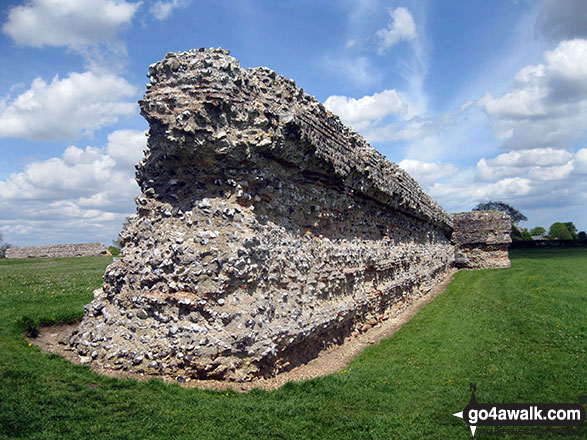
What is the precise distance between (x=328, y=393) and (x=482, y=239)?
22614 mm

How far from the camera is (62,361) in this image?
532cm

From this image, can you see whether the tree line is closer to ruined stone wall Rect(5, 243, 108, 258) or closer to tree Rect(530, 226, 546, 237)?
tree Rect(530, 226, 546, 237)

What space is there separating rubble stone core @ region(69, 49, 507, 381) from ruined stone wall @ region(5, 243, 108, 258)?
34789 millimetres

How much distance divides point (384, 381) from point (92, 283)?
9364mm

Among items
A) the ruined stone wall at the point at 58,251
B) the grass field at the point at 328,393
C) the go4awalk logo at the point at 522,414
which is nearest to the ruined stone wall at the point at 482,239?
the grass field at the point at 328,393

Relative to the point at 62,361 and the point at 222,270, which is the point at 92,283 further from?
the point at 222,270

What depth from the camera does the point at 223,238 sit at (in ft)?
18.9

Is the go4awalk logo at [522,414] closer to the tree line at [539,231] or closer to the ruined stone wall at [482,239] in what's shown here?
the ruined stone wall at [482,239]

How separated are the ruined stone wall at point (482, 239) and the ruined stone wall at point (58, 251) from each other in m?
30.9

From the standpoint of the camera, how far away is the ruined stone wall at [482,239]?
24734mm

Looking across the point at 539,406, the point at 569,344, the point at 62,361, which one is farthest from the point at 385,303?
the point at 62,361

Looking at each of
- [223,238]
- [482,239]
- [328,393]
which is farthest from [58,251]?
[328,393]

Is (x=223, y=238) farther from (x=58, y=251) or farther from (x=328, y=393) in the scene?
(x=58, y=251)

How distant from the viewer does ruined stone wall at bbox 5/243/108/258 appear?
36.6 metres
